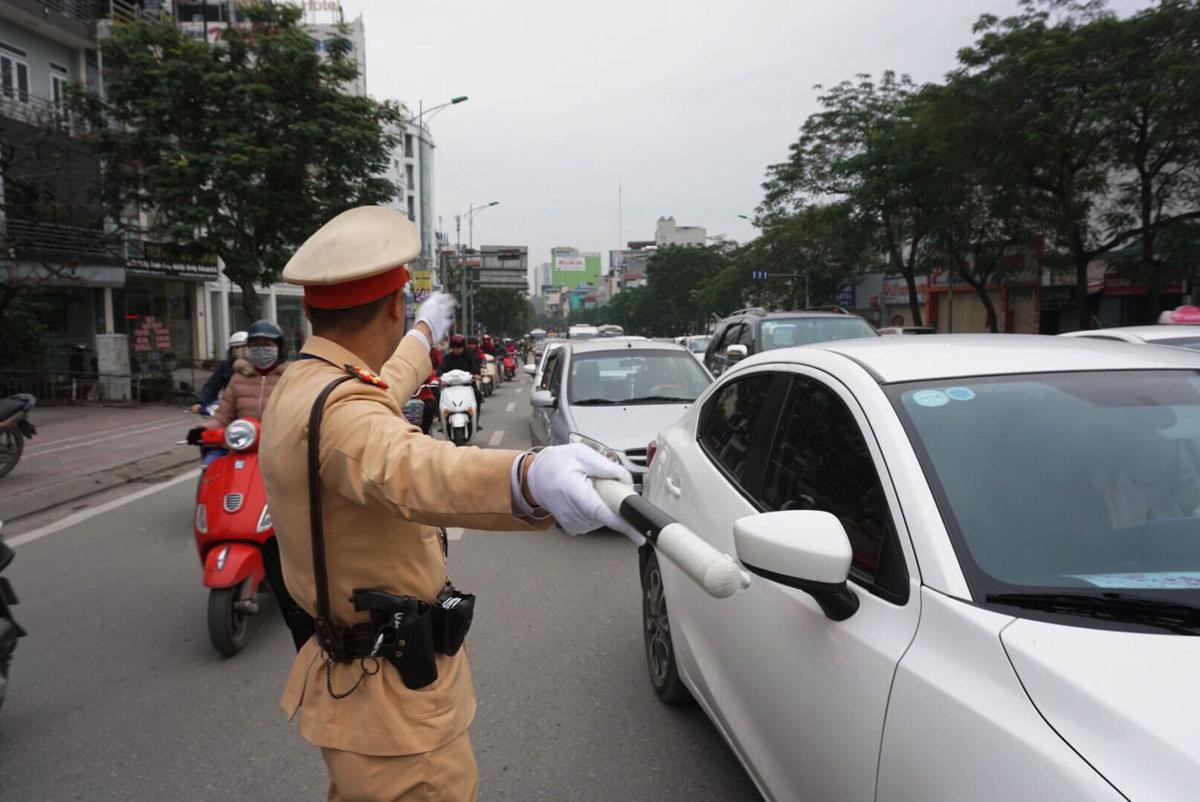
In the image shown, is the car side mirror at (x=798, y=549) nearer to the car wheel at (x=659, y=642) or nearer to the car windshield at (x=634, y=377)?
the car wheel at (x=659, y=642)

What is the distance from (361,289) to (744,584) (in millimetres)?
1025

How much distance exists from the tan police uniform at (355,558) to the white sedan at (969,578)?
28.4 inches

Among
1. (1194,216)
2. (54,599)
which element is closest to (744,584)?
(54,599)

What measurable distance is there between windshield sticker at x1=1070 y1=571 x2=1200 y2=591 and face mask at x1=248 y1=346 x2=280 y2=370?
5.23 meters

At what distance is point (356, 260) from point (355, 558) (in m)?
0.59

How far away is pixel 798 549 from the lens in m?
1.86

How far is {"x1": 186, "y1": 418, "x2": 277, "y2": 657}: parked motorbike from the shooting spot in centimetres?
448

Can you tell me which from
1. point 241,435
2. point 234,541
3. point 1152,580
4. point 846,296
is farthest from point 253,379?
→ point 846,296

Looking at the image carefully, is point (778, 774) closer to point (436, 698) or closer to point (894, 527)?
point (894, 527)

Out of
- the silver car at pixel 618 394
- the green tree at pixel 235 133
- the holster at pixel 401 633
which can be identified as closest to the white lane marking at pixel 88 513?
the silver car at pixel 618 394

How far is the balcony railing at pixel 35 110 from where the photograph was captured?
70.7 feet

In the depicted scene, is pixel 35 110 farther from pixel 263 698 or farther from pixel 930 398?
pixel 930 398

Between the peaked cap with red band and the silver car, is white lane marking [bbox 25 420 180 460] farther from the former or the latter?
the peaked cap with red band

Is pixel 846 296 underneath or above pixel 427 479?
above
